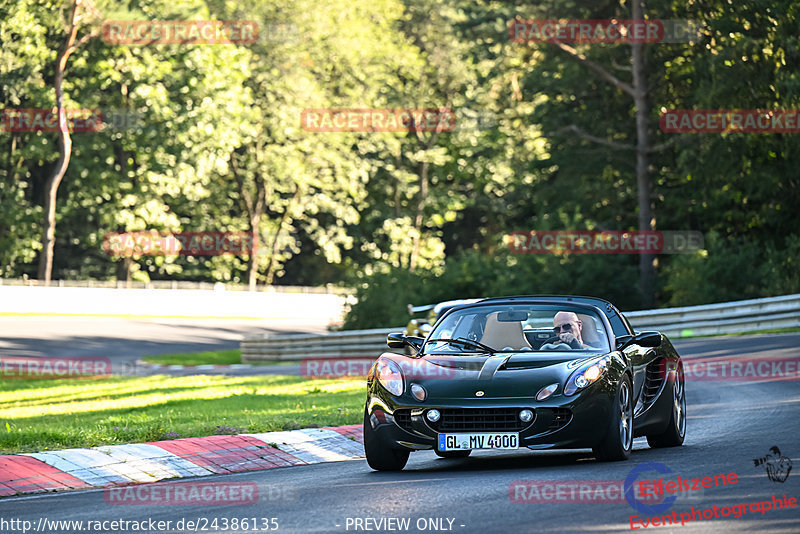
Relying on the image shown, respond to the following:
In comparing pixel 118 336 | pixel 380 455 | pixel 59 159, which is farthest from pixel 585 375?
pixel 59 159

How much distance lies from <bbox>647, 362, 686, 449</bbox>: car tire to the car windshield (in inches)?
45.6

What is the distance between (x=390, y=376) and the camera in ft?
31.1

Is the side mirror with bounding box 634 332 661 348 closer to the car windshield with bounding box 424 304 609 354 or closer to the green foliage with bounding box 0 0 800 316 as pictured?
the car windshield with bounding box 424 304 609 354

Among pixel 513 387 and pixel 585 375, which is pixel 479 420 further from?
pixel 585 375

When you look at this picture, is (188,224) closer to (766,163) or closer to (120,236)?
(120,236)

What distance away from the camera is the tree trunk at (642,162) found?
35.5 metres

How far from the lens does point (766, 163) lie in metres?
32.1

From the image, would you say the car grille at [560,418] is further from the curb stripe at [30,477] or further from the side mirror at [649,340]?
the curb stripe at [30,477]

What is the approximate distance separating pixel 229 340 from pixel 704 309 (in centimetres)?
1720

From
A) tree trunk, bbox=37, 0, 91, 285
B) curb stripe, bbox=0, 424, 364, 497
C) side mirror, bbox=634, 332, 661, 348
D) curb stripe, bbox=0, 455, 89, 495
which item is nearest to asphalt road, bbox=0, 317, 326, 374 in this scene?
tree trunk, bbox=37, 0, 91, 285

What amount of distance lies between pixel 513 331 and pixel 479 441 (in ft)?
5.03

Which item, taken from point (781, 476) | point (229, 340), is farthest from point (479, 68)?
point (781, 476)

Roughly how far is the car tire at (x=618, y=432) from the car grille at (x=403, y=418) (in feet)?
4.50

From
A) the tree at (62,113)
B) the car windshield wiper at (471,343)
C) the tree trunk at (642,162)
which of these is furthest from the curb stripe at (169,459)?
the tree at (62,113)
